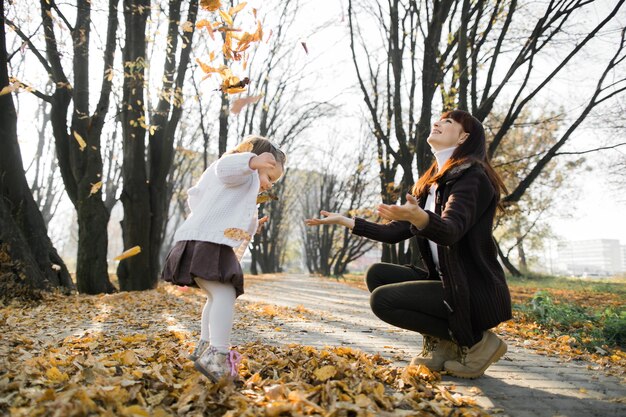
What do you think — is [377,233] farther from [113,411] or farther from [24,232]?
[24,232]

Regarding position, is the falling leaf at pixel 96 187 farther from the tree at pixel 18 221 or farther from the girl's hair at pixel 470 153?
the girl's hair at pixel 470 153

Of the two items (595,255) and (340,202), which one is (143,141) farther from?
(595,255)

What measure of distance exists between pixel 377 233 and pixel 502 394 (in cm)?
128

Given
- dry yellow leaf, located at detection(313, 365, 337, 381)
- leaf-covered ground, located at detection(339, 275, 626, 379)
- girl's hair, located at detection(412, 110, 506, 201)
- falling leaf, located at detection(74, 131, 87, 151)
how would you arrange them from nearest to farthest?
dry yellow leaf, located at detection(313, 365, 337, 381) → girl's hair, located at detection(412, 110, 506, 201) → leaf-covered ground, located at detection(339, 275, 626, 379) → falling leaf, located at detection(74, 131, 87, 151)

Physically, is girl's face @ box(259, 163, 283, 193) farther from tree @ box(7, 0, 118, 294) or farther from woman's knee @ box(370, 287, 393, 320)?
tree @ box(7, 0, 118, 294)

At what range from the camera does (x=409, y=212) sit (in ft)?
7.86

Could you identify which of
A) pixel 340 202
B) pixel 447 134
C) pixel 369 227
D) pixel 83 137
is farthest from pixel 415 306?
pixel 340 202

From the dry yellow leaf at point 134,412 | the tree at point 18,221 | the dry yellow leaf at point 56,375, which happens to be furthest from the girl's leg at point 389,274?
the tree at point 18,221

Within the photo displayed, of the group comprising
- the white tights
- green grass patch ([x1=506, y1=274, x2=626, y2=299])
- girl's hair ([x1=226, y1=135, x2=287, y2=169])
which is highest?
girl's hair ([x1=226, y1=135, x2=287, y2=169])

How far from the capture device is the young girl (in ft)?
8.63

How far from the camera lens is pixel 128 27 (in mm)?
9055

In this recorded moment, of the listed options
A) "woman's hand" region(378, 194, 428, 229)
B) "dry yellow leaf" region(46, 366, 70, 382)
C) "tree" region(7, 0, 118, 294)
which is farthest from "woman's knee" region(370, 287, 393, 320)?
"tree" region(7, 0, 118, 294)

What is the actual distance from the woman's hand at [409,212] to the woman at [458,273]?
0.05 m

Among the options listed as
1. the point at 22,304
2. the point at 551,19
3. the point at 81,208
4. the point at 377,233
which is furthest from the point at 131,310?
the point at 551,19
